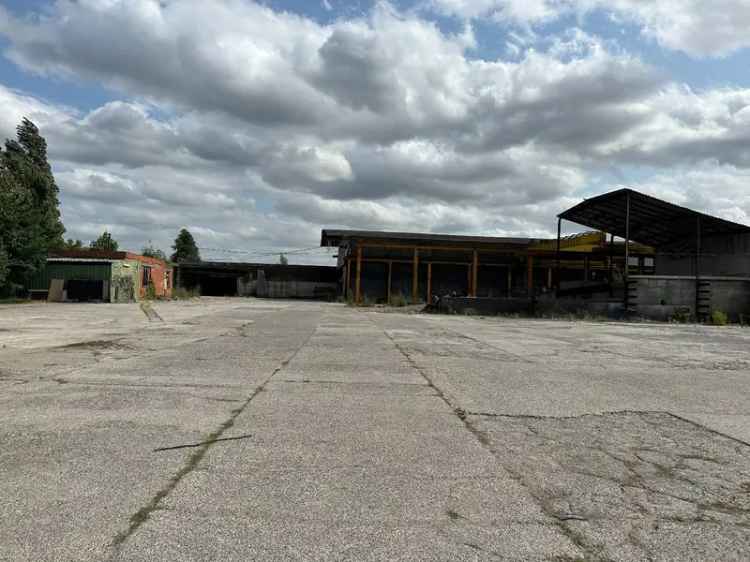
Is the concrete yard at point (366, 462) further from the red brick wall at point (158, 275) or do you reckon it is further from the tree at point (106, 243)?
the tree at point (106, 243)

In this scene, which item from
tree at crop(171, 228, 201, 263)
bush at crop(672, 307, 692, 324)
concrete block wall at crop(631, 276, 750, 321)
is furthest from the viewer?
tree at crop(171, 228, 201, 263)

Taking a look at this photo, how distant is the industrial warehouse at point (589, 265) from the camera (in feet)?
89.6

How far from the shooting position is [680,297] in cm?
2722

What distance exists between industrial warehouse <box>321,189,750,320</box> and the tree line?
2082 cm

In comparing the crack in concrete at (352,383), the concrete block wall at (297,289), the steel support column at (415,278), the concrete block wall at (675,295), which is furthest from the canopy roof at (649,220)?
the concrete block wall at (297,289)

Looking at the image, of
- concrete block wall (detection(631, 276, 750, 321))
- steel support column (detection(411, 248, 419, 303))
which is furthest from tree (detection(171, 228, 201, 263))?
concrete block wall (detection(631, 276, 750, 321))

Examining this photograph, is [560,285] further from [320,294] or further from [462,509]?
[462,509]

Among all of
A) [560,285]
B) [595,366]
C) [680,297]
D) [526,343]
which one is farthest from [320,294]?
[595,366]

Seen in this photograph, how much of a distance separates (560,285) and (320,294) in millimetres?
28952

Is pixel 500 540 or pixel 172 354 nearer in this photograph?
pixel 500 540

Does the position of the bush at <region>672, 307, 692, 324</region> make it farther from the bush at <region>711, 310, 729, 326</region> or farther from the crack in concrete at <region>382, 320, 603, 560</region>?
the crack in concrete at <region>382, 320, 603, 560</region>

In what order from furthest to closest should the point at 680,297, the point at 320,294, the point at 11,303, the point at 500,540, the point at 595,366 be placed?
1. the point at 320,294
2. the point at 11,303
3. the point at 680,297
4. the point at 595,366
5. the point at 500,540

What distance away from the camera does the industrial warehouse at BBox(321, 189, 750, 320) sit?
27.3m

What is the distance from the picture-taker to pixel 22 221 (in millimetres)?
34844
